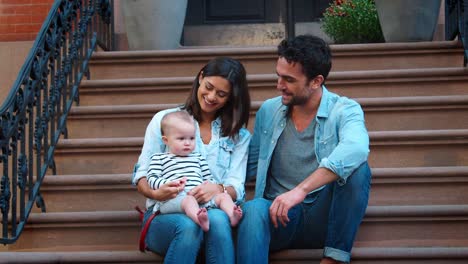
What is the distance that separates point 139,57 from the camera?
6.00 meters

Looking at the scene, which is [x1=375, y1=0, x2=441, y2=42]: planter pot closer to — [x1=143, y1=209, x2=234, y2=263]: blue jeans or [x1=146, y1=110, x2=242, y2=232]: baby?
[x1=146, y1=110, x2=242, y2=232]: baby

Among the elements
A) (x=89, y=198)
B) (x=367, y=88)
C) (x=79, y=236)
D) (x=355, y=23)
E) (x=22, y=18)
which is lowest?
(x=79, y=236)

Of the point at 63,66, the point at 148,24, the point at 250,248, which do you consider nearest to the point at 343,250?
the point at 250,248

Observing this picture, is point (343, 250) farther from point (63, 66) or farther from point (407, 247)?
point (63, 66)

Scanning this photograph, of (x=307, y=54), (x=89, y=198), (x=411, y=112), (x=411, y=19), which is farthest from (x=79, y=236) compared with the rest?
(x=411, y=19)

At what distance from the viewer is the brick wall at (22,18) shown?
22.7 ft

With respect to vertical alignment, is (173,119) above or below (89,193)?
above

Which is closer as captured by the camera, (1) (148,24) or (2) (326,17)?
(1) (148,24)

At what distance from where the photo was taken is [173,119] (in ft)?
12.4

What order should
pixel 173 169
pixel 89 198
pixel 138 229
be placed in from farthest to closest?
pixel 89 198 < pixel 138 229 < pixel 173 169

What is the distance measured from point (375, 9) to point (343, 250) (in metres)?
3.37

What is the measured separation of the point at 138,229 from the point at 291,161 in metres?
0.95

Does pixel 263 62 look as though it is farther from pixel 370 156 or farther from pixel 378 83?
pixel 370 156

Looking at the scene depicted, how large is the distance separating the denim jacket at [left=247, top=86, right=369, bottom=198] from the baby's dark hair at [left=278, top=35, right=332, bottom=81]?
6.9 inches
